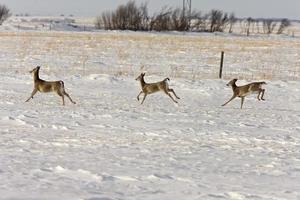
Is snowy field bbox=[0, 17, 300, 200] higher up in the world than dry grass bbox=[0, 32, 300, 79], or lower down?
higher up

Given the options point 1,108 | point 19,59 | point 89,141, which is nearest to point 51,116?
point 1,108

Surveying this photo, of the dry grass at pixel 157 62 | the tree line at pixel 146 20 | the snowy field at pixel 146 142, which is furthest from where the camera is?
the tree line at pixel 146 20

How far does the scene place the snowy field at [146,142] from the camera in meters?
6.54

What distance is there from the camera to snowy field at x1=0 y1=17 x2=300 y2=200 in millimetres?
6535

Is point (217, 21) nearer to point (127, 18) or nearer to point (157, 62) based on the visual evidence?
point (127, 18)

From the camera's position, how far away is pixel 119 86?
1875 centimetres

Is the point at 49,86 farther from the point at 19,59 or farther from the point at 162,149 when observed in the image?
the point at 19,59

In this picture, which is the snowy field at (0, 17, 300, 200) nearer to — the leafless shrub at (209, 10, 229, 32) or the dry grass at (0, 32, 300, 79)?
the dry grass at (0, 32, 300, 79)

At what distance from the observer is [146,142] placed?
31.2 ft

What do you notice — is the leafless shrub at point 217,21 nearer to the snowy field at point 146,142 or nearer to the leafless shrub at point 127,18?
the leafless shrub at point 127,18

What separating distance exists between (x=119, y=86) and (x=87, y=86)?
1.15 meters

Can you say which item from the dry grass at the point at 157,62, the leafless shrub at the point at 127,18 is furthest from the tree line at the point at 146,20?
the dry grass at the point at 157,62

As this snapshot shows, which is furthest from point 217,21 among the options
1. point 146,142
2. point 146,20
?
point 146,142

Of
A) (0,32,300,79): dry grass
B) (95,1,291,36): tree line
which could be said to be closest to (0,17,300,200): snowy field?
(0,32,300,79): dry grass
